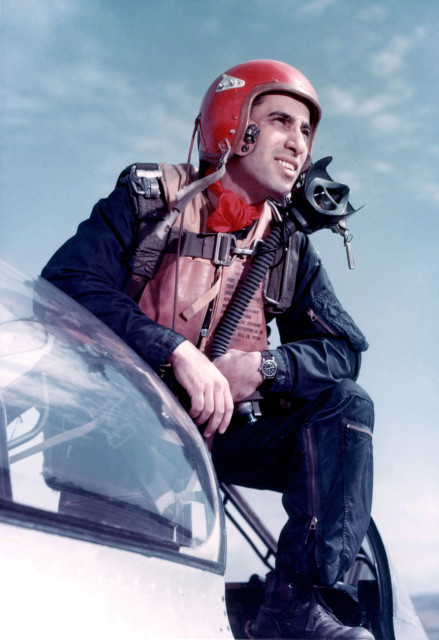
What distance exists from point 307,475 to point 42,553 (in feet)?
4.59

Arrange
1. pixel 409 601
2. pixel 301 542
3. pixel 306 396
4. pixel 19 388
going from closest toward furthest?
pixel 19 388, pixel 301 542, pixel 306 396, pixel 409 601

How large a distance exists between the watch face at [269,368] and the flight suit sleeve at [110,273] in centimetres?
36

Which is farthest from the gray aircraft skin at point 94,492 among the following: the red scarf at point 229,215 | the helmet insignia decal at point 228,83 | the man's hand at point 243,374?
the helmet insignia decal at point 228,83

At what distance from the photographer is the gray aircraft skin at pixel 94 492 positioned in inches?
33.9

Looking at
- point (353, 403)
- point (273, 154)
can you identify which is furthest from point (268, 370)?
point (273, 154)

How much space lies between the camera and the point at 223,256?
7.86ft

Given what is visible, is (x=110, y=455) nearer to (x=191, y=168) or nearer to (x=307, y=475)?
(x=307, y=475)

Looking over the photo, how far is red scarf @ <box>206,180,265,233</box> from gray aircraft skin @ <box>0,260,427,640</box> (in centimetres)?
109

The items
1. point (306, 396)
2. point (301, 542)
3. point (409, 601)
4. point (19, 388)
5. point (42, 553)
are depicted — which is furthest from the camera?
point (409, 601)

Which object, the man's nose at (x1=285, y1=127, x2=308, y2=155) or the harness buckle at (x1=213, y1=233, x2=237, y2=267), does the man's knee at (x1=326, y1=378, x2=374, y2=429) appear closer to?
the harness buckle at (x1=213, y1=233, x2=237, y2=267)

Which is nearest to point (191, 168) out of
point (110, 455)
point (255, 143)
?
point (255, 143)

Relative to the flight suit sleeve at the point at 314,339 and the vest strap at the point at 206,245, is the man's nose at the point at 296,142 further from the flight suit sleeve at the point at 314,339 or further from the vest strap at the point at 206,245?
the vest strap at the point at 206,245

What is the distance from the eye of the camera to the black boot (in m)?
1.88

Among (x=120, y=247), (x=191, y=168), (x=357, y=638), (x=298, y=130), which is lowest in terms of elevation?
(x=357, y=638)
